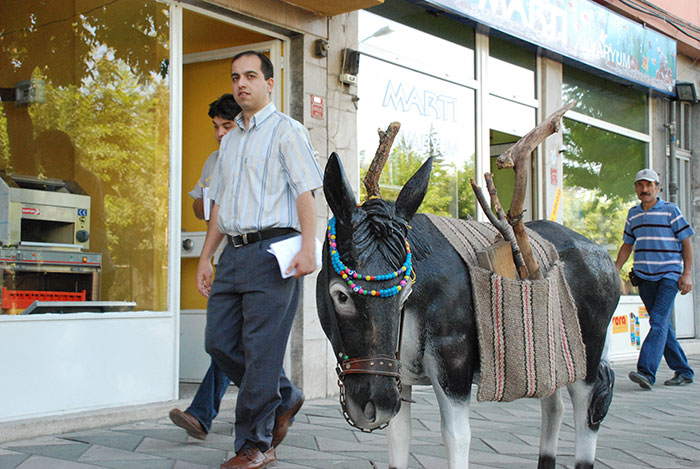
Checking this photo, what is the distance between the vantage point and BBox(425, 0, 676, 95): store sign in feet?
27.9

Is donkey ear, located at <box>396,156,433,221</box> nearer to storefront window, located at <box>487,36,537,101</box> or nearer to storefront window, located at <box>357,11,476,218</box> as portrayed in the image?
storefront window, located at <box>357,11,476,218</box>

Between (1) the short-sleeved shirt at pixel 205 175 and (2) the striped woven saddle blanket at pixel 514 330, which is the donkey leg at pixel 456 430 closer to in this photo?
(2) the striped woven saddle blanket at pixel 514 330

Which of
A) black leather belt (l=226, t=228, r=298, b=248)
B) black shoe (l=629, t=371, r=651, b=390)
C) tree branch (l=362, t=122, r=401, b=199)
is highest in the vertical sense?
tree branch (l=362, t=122, r=401, b=199)

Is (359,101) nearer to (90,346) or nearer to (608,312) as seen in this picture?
(90,346)

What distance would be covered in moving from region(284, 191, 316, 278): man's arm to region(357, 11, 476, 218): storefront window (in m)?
3.76

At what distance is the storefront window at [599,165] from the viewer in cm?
1059

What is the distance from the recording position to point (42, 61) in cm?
691

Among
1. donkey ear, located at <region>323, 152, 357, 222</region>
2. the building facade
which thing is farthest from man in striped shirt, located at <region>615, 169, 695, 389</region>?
donkey ear, located at <region>323, 152, 357, 222</region>

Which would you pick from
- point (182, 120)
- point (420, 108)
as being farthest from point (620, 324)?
point (182, 120)

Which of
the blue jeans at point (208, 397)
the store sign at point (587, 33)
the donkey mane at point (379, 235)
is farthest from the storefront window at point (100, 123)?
the donkey mane at point (379, 235)

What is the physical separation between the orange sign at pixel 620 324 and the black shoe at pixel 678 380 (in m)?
2.40

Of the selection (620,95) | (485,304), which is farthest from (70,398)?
(620,95)

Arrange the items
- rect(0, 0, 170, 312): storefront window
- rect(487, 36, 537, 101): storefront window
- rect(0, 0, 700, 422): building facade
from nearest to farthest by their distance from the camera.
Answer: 1. rect(0, 0, 700, 422): building facade
2. rect(0, 0, 170, 312): storefront window
3. rect(487, 36, 537, 101): storefront window

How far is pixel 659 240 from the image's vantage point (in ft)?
26.2
